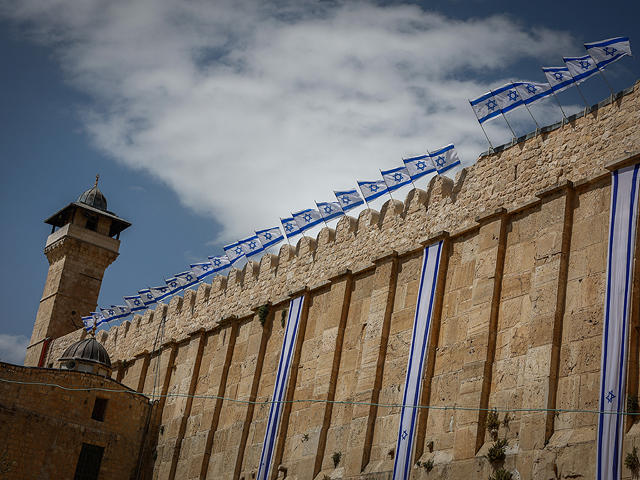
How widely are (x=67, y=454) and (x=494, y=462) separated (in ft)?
39.0

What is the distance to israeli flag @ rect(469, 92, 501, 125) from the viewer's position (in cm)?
1412

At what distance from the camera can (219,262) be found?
72.7 feet

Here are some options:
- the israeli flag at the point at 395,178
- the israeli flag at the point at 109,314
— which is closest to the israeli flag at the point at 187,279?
the israeli flag at the point at 109,314

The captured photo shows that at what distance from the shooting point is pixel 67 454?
1917cm

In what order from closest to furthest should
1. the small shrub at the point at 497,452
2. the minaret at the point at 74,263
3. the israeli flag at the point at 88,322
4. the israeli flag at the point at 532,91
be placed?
1. the small shrub at the point at 497,452
2. the israeli flag at the point at 532,91
3. the israeli flag at the point at 88,322
4. the minaret at the point at 74,263

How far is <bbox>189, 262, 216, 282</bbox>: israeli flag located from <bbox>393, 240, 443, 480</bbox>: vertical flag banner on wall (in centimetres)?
946

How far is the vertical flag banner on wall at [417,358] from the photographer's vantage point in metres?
12.9

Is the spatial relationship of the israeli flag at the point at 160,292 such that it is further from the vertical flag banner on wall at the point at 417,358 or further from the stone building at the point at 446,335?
the vertical flag banner on wall at the point at 417,358

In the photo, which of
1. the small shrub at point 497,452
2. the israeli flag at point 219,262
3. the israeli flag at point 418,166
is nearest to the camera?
the small shrub at point 497,452

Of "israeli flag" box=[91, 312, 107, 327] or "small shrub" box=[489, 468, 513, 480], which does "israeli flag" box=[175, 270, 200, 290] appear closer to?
"israeli flag" box=[91, 312, 107, 327]

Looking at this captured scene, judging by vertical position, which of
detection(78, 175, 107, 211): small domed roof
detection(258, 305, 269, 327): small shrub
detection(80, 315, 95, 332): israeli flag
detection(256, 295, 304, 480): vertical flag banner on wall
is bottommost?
detection(256, 295, 304, 480): vertical flag banner on wall

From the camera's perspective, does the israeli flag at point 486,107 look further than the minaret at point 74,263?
No

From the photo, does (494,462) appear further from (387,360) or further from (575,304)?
(387,360)

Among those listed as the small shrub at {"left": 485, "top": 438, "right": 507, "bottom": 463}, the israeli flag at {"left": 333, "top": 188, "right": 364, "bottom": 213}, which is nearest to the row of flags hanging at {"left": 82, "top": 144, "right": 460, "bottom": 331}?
the israeli flag at {"left": 333, "top": 188, "right": 364, "bottom": 213}
